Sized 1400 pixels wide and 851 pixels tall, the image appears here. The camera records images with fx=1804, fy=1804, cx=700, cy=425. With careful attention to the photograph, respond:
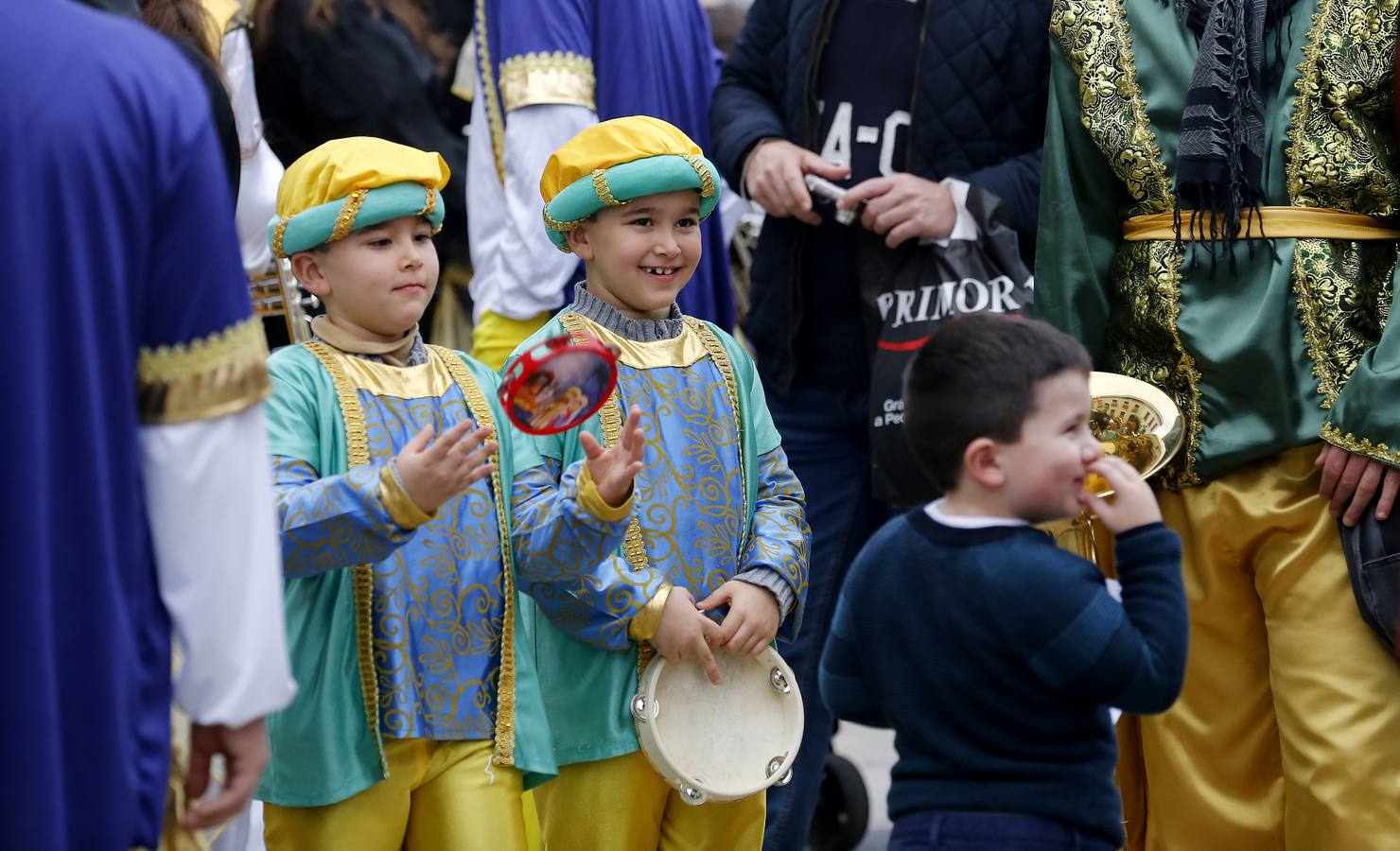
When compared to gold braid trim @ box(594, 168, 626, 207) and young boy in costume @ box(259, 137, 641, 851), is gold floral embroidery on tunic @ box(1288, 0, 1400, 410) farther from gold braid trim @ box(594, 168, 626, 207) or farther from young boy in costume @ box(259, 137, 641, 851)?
young boy in costume @ box(259, 137, 641, 851)

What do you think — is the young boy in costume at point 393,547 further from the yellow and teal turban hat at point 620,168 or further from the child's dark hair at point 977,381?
the child's dark hair at point 977,381

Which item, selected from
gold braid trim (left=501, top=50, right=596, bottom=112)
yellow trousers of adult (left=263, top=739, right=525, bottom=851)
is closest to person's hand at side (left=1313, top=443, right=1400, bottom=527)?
yellow trousers of adult (left=263, top=739, right=525, bottom=851)

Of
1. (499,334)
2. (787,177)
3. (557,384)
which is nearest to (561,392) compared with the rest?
(557,384)

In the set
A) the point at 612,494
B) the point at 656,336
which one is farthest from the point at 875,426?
the point at 612,494

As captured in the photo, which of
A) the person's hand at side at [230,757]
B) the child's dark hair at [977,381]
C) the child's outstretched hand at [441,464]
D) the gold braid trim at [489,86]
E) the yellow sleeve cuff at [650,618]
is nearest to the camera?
the person's hand at side at [230,757]

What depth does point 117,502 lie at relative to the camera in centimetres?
218

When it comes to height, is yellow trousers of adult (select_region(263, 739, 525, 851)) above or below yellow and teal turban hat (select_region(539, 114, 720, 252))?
below

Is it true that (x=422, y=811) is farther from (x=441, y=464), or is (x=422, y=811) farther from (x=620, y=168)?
(x=620, y=168)

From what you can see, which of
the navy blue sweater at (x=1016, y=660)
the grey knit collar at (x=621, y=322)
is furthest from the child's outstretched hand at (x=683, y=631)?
the navy blue sweater at (x=1016, y=660)

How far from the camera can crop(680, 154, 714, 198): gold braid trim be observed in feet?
11.8

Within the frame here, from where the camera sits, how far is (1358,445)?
11.6 ft

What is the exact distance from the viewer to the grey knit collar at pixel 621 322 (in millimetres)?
3596

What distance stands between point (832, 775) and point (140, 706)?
3.16 meters

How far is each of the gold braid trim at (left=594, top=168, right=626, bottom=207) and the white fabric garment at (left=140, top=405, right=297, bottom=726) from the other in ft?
4.72
